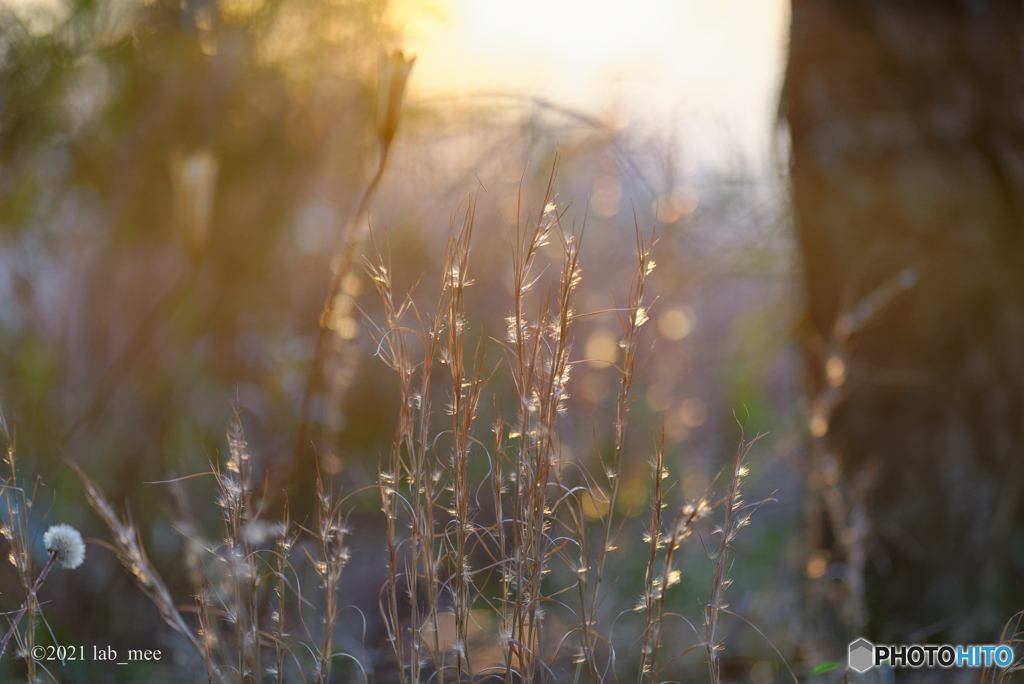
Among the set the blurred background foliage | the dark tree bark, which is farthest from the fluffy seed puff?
the dark tree bark

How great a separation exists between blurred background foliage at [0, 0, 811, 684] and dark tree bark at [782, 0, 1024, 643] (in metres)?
0.36

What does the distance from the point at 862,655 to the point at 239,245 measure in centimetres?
227

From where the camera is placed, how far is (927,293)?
150 cm

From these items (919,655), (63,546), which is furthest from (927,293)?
(63,546)

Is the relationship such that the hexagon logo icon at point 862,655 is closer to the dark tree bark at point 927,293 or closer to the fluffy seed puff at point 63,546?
the dark tree bark at point 927,293

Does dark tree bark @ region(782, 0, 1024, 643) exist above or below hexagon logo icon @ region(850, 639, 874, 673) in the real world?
above

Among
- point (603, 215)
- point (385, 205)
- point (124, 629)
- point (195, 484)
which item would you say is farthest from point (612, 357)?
point (124, 629)

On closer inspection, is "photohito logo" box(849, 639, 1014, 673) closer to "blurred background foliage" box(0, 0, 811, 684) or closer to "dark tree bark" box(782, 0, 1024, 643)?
"dark tree bark" box(782, 0, 1024, 643)

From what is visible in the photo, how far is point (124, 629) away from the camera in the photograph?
4.67 feet

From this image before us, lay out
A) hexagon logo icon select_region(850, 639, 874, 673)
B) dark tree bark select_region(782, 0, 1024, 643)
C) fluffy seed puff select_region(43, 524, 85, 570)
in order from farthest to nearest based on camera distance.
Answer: dark tree bark select_region(782, 0, 1024, 643)
hexagon logo icon select_region(850, 639, 874, 673)
fluffy seed puff select_region(43, 524, 85, 570)

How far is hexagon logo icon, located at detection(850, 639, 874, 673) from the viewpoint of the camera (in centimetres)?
131

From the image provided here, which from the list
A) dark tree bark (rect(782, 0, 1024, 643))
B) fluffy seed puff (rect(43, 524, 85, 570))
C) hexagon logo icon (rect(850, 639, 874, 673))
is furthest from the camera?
dark tree bark (rect(782, 0, 1024, 643))

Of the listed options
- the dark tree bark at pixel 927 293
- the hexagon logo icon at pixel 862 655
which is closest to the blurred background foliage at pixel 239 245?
the hexagon logo icon at pixel 862 655

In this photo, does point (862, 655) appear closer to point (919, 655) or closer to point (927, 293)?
point (919, 655)
